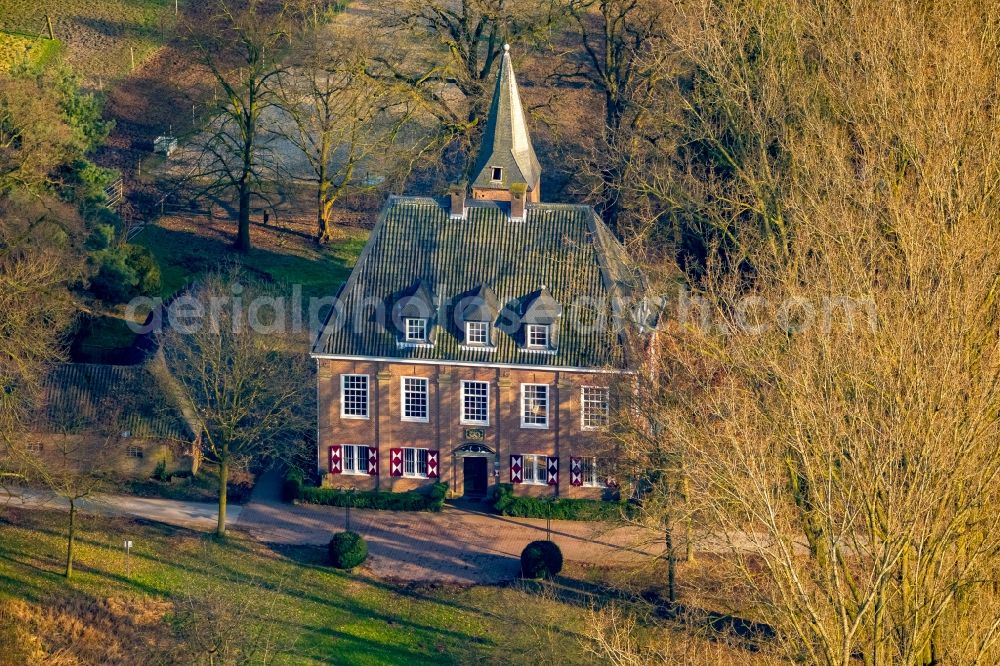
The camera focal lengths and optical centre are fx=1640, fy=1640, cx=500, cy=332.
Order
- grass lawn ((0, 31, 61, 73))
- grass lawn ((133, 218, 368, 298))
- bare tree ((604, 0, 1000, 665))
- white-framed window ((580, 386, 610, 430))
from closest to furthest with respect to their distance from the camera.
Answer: bare tree ((604, 0, 1000, 665)), white-framed window ((580, 386, 610, 430)), grass lawn ((133, 218, 368, 298)), grass lawn ((0, 31, 61, 73))

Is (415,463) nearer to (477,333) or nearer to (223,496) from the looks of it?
(477,333)

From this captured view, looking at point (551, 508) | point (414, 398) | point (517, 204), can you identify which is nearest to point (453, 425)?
point (414, 398)

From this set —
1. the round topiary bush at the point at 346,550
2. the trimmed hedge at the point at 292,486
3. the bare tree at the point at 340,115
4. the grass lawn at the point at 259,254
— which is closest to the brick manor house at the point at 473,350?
the trimmed hedge at the point at 292,486

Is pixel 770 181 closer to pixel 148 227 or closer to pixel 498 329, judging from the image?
pixel 498 329

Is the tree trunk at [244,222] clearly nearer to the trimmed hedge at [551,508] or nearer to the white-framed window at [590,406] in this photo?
the trimmed hedge at [551,508]

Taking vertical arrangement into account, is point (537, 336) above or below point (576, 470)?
above

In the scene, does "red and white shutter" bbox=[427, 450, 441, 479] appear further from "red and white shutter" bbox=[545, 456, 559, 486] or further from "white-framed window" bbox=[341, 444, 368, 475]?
"red and white shutter" bbox=[545, 456, 559, 486]

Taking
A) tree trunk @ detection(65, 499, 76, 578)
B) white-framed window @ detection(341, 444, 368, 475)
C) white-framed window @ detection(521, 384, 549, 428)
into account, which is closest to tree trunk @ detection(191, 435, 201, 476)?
white-framed window @ detection(341, 444, 368, 475)
